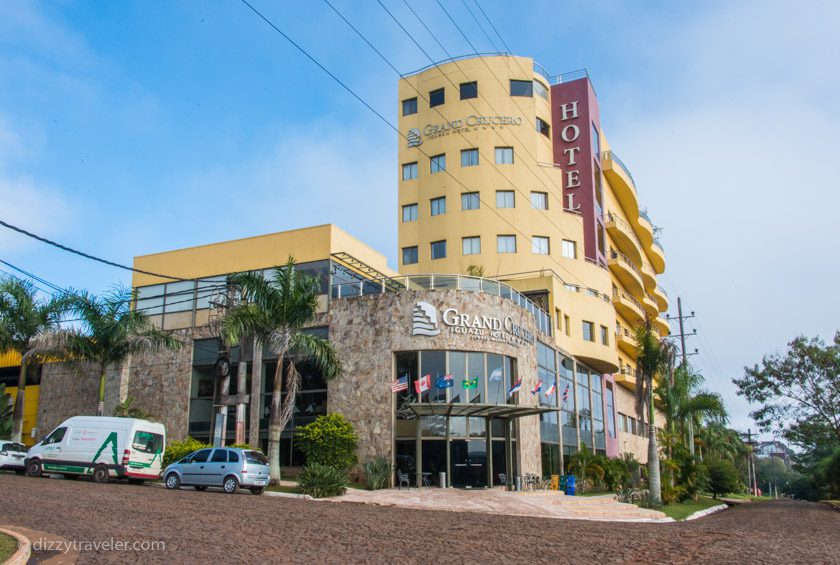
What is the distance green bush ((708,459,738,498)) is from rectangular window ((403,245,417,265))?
87.8 feet

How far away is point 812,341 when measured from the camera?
46.9 meters

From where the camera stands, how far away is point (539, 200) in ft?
162

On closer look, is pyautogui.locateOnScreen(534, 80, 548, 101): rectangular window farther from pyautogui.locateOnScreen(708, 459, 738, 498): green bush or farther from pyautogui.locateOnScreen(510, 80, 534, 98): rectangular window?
pyautogui.locateOnScreen(708, 459, 738, 498): green bush

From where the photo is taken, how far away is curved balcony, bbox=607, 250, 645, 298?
55031 millimetres

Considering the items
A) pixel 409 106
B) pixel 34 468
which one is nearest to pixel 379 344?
pixel 34 468

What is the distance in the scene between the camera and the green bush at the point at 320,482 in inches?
A: 987

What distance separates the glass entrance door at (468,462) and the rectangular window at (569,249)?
21.1 m

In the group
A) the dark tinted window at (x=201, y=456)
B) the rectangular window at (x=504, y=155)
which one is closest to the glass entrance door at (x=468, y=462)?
the dark tinted window at (x=201, y=456)

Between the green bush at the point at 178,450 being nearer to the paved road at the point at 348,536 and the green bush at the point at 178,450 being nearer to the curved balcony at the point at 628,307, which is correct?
the paved road at the point at 348,536

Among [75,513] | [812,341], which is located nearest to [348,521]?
[75,513]

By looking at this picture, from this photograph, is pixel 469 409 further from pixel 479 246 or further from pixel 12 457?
pixel 479 246

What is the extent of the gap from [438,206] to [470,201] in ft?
8.29

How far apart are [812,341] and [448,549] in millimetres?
42390

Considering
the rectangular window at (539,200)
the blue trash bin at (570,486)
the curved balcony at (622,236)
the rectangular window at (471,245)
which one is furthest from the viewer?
the curved balcony at (622,236)
